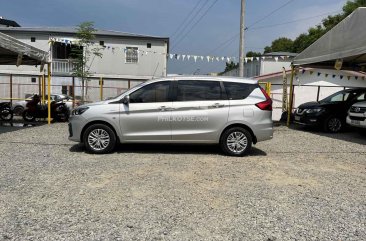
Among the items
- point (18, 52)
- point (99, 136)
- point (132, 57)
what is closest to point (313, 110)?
point (99, 136)

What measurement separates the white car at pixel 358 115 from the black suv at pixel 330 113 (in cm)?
146

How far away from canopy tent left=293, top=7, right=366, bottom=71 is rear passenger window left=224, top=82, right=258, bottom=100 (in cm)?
533

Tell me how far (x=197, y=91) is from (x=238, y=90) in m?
0.95

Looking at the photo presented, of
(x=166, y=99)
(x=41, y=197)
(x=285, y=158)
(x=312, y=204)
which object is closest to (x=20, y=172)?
(x=41, y=197)

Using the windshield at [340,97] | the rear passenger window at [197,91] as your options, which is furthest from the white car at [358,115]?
the rear passenger window at [197,91]

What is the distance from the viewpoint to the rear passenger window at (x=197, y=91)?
8.39 m

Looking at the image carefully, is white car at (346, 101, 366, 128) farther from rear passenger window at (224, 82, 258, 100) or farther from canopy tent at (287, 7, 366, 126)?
rear passenger window at (224, 82, 258, 100)

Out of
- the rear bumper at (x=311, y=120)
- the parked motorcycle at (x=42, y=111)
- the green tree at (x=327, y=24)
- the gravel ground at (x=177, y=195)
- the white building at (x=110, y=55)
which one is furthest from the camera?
the green tree at (x=327, y=24)

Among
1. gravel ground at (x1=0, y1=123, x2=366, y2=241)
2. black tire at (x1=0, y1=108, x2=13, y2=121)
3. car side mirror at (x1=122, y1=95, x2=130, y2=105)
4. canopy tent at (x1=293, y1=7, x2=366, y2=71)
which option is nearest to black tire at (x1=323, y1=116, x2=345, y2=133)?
canopy tent at (x1=293, y1=7, x2=366, y2=71)

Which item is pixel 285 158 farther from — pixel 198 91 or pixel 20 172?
pixel 20 172

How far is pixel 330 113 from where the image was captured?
14.0 meters

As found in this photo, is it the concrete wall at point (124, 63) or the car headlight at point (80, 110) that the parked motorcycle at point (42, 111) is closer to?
the car headlight at point (80, 110)

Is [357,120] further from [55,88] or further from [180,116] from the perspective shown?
[55,88]

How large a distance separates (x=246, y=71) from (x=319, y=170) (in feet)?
133
